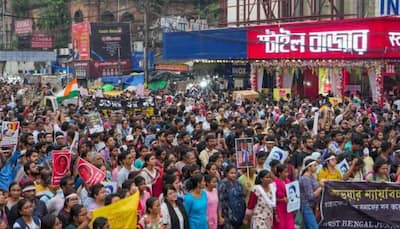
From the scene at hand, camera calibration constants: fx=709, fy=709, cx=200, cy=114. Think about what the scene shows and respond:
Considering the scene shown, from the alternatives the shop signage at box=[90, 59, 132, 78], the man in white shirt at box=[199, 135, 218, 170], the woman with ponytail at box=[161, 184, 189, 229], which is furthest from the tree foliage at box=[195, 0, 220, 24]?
the woman with ponytail at box=[161, 184, 189, 229]

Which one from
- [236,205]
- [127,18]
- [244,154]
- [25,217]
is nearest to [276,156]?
[244,154]

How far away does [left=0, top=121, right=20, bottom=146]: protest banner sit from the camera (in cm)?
1107

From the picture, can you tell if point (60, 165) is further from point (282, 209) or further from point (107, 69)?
point (107, 69)

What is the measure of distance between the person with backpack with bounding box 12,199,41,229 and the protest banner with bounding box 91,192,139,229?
0.63 meters

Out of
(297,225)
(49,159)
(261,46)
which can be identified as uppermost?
(261,46)

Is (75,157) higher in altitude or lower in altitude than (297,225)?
higher

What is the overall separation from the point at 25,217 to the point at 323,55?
21.1 m

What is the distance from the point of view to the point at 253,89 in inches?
1235

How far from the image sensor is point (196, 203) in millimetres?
7844

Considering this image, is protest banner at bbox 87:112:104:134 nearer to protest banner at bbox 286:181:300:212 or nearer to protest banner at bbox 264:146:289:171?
protest banner at bbox 264:146:289:171

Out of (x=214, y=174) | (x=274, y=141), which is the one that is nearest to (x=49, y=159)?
(x=214, y=174)

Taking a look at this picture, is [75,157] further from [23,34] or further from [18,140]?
[23,34]

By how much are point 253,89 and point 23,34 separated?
38542 mm

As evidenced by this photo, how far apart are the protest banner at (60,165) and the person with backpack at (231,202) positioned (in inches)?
75.3
